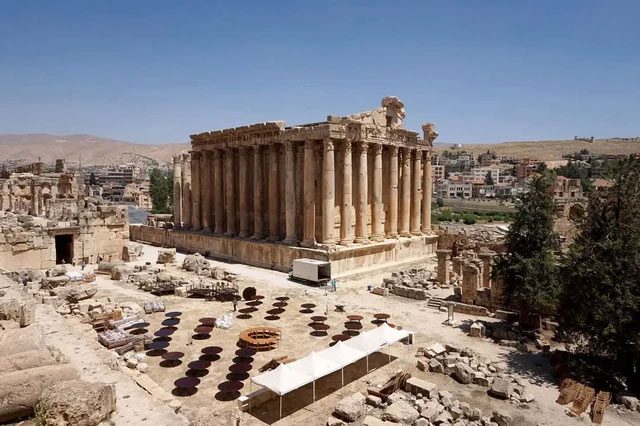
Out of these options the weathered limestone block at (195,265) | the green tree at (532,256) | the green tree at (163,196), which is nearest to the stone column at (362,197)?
the weathered limestone block at (195,265)

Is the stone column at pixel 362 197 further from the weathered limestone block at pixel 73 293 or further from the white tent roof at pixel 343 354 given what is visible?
the white tent roof at pixel 343 354

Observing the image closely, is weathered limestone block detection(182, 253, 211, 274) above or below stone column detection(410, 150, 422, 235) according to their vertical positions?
below

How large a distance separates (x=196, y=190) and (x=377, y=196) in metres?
20.0

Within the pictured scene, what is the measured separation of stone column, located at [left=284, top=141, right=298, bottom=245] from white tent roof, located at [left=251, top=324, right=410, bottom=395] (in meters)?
17.6

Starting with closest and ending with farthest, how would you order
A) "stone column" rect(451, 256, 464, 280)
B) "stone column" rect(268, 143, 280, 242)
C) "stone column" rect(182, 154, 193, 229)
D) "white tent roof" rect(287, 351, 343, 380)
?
"white tent roof" rect(287, 351, 343, 380)
"stone column" rect(451, 256, 464, 280)
"stone column" rect(268, 143, 280, 242)
"stone column" rect(182, 154, 193, 229)

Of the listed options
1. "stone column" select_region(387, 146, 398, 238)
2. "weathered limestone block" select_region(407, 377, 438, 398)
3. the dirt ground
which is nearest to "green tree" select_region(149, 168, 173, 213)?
"stone column" select_region(387, 146, 398, 238)

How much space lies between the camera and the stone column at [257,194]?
37.4 metres

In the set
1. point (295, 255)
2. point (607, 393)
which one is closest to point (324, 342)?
point (607, 393)

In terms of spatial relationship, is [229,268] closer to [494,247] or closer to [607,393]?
[494,247]

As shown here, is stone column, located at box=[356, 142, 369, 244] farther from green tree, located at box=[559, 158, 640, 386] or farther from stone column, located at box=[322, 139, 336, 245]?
green tree, located at box=[559, 158, 640, 386]

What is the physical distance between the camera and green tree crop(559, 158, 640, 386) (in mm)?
14719

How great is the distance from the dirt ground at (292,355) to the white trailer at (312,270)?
1.56 metres

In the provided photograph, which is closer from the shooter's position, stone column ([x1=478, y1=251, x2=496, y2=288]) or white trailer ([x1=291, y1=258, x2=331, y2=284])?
stone column ([x1=478, y1=251, x2=496, y2=288])

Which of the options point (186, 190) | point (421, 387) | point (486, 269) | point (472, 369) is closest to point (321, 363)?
point (421, 387)
